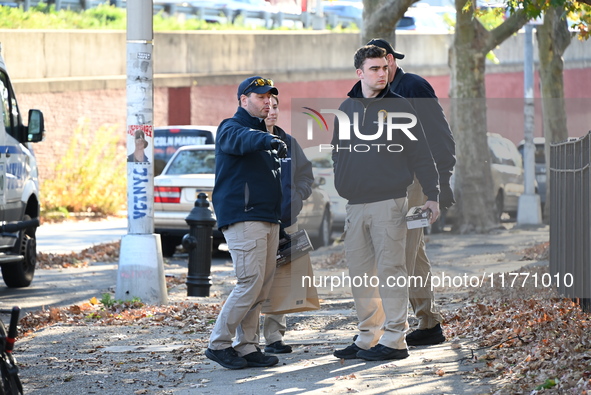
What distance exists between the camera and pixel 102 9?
108ft

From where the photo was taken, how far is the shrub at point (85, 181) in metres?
24.5

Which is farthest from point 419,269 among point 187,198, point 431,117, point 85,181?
point 85,181

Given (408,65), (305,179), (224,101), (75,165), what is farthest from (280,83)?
(305,179)

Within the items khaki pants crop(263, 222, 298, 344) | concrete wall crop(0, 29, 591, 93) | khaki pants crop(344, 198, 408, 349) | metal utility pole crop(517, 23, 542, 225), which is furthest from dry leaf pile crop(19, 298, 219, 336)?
concrete wall crop(0, 29, 591, 93)

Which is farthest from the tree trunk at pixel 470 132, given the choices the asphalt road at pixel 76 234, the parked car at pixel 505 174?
the asphalt road at pixel 76 234

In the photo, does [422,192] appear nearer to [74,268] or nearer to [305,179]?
[305,179]

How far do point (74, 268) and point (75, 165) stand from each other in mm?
10173

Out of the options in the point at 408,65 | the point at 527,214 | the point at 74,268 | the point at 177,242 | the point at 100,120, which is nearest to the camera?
the point at 74,268

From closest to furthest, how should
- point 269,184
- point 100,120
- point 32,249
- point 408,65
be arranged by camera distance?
1. point 269,184
2. point 32,249
3. point 100,120
4. point 408,65

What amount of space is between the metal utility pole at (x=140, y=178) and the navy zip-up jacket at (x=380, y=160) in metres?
3.77

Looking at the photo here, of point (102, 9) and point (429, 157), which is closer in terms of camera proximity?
point (429, 157)

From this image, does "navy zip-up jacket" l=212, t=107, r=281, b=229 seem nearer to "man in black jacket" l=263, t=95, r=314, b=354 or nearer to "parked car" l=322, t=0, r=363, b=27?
"man in black jacket" l=263, t=95, r=314, b=354

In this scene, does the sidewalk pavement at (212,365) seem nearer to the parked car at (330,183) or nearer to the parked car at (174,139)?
the parked car at (330,183)

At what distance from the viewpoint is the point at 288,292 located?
7.68 m
